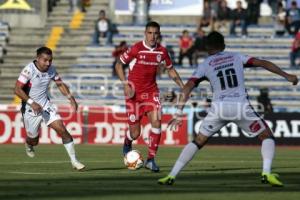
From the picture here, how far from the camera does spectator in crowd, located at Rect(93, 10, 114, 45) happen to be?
41.0 metres

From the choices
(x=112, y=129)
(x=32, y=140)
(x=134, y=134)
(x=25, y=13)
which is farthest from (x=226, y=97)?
(x=25, y=13)

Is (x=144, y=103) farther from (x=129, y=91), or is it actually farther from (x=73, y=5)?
(x=73, y=5)

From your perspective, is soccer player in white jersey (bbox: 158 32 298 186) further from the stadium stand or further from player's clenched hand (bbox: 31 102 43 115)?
the stadium stand

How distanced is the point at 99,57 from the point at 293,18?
24.8 ft

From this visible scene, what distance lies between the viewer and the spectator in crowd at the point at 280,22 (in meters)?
40.2

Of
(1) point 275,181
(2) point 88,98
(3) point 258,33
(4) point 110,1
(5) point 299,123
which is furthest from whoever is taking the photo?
(4) point 110,1

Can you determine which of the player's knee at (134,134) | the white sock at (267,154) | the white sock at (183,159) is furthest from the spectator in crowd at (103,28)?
the white sock at (183,159)

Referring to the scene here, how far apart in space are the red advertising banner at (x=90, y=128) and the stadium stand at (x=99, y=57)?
129 inches

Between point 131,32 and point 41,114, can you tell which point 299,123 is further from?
point 41,114

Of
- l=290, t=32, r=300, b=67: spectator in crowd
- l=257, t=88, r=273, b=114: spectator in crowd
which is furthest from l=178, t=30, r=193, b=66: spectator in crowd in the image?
l=290, t=32, r=300, b=67: spectator in crowd

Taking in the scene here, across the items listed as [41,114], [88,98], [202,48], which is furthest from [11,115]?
[41,114]

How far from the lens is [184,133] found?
33812mm

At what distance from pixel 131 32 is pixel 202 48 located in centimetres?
383

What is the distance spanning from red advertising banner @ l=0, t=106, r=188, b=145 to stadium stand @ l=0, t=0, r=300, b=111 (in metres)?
3.27
